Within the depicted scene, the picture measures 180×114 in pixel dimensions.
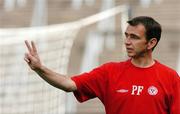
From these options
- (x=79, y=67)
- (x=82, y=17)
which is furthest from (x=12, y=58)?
(x=82, y=17)

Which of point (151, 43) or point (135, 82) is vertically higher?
point (151, 43)

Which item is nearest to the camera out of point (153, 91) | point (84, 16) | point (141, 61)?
point (153, 91)

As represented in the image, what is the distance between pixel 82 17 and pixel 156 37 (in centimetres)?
617

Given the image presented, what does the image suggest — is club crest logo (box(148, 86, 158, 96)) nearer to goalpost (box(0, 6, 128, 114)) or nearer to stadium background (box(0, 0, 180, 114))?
goalpost (box(0, 6, 128, 114))

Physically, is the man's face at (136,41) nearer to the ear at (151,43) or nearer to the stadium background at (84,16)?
the ear at (151,43)

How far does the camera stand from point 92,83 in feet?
15.4

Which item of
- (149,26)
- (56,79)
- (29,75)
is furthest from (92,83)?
(29,75)

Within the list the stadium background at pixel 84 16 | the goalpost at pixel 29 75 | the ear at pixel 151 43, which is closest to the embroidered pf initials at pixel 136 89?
the ear at pixel 151 43

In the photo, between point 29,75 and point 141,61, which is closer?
point 141,61

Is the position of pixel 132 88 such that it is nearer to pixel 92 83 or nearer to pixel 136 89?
pixel 136 89

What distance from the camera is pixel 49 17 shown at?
433 inches

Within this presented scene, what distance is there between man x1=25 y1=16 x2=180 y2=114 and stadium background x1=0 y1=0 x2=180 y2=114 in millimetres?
4959

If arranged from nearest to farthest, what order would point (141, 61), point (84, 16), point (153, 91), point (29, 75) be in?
point (153, 91) → point (141, 61) → point (29, 75) → point (84, 16)

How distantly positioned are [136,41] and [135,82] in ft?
0.87
